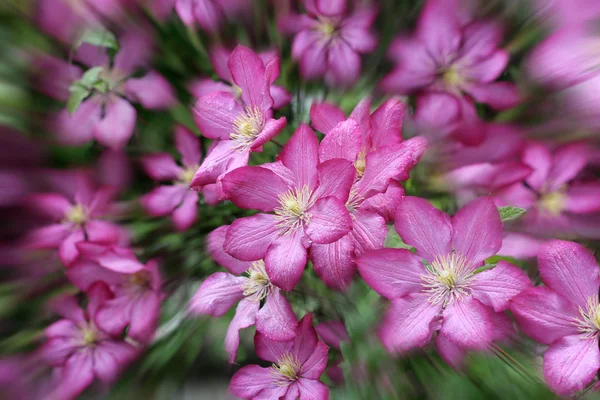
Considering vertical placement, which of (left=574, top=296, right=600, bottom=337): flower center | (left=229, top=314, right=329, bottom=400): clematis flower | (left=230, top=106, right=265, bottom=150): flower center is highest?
(left=230, top=106, right=265, bottom=150): flower center

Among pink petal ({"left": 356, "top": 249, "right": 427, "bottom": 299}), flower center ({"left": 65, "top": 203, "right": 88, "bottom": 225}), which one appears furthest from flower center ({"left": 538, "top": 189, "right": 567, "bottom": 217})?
flower center ({"left": 65, "top": 203, "right": 88, "bottom": 225})

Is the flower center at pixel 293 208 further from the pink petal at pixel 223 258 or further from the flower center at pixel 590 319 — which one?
the flower center at pixel 590 319

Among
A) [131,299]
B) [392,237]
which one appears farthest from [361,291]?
[131,299]

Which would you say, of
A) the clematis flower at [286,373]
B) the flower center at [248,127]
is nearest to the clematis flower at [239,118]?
the flower center at [248,127]

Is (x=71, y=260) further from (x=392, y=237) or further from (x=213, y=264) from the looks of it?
(x=392, y=237)

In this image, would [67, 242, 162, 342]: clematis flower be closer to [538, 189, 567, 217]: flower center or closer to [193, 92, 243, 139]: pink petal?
[193, 92, 243, 139]: pink petal

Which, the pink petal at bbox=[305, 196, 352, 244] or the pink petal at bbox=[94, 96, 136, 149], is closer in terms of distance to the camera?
the pink petal at bbox=[305, 196, 352, 244]
